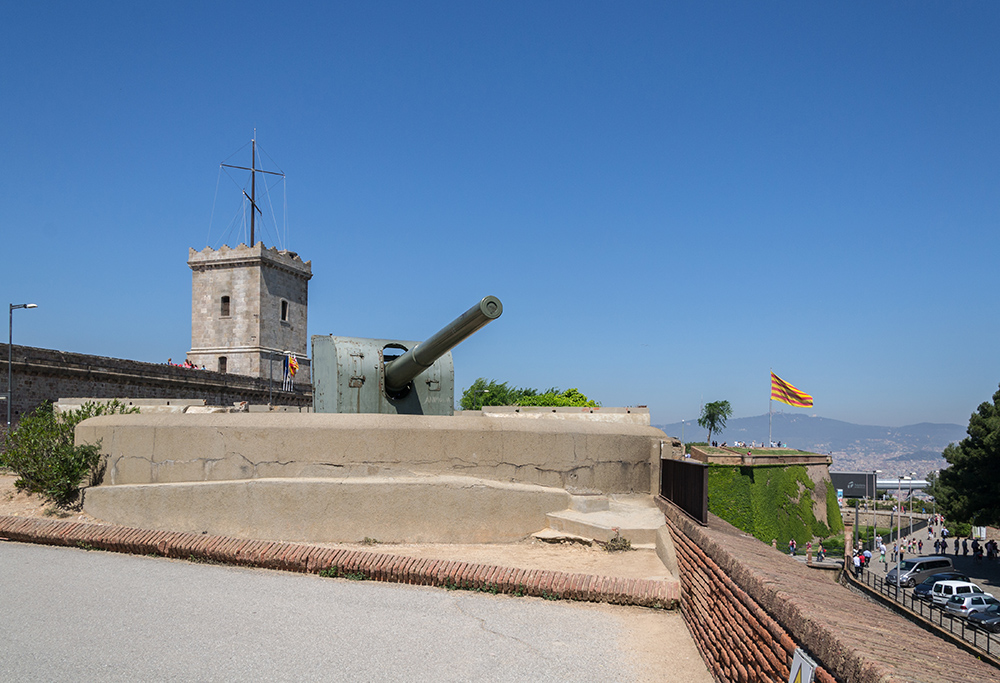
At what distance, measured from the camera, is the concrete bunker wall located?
7949 millimetres

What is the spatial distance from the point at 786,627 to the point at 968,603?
24.6 m

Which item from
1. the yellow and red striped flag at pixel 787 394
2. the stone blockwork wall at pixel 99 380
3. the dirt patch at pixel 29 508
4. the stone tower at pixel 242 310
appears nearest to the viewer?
the dirt patch at pixel 29 508

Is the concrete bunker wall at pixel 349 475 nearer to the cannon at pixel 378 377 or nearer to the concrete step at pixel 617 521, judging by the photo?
the concrete step at pixel 617 521

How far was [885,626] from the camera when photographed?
3021 mm

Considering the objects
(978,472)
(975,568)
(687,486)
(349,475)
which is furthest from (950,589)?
(349,475)

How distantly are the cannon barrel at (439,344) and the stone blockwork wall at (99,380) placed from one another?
24.1 m

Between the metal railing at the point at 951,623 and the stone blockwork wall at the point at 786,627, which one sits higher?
the stone blockwork wall at the point at 786,627

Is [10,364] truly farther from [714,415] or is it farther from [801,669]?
[714,415]

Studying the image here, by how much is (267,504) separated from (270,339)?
44.1 meters

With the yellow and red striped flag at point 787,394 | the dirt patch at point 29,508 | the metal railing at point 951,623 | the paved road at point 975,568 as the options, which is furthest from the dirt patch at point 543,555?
the yellow and red striped flag at point 787,394

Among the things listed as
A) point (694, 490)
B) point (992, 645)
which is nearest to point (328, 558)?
point (694, 490)

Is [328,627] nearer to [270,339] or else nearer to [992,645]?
[992,645]

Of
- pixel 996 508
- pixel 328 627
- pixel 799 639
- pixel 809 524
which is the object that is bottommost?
pixel 809 524

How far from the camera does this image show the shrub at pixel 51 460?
8828 mm
